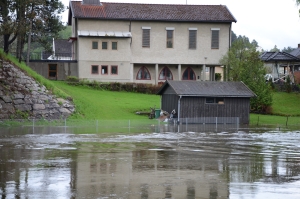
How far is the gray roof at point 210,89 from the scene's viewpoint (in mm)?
53959

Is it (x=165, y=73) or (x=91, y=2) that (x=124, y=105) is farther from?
(x=91, y=2)

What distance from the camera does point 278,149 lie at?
3178 cm

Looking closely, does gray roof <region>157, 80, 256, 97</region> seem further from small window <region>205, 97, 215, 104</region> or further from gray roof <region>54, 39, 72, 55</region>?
gray roof <region>54, 39, 72, 55</region>

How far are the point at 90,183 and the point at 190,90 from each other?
115ft


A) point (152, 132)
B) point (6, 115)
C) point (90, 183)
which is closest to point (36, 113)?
point (6, 115)

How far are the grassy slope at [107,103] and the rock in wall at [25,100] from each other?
62.7 inches

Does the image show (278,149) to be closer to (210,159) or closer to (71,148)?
(210,159)

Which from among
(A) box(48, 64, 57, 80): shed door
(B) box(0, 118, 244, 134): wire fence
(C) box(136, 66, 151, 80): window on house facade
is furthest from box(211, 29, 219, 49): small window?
(B) box(0, 118, 244, 134): wire fence

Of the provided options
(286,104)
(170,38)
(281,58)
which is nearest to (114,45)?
(170,38)

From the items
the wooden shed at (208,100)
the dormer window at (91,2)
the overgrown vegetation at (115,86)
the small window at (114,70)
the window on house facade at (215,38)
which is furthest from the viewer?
the window on house facade at (215,38)

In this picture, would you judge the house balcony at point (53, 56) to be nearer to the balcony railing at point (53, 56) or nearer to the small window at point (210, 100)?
the balcony railing at point (53, 56)

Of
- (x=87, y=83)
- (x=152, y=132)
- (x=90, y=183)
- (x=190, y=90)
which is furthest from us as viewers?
(x=87, y=83)

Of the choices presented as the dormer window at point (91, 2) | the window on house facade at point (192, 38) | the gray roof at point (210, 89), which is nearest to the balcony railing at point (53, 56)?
the dormer window at point (91, 2)

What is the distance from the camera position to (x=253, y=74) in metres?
62.1
